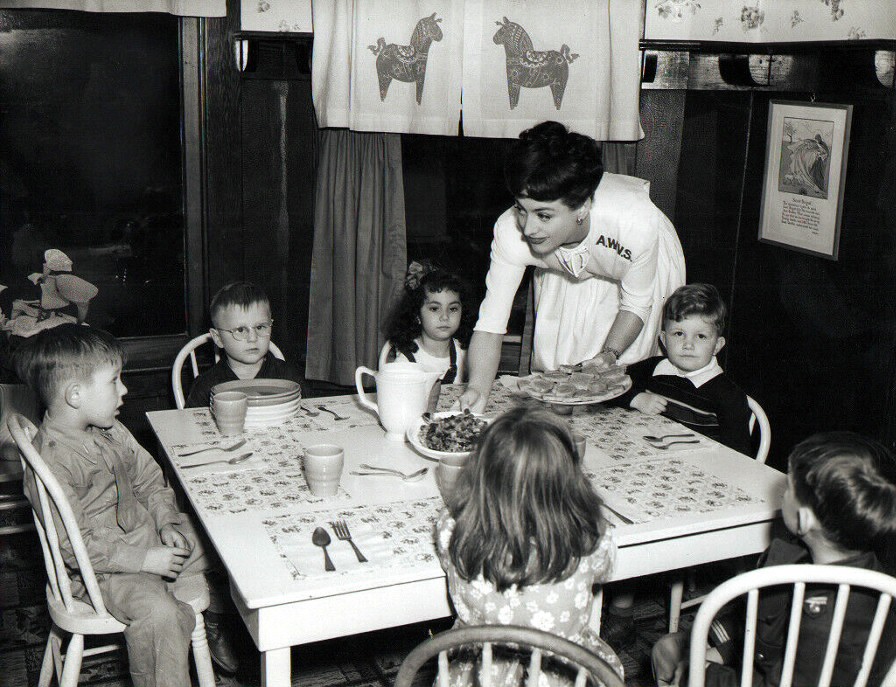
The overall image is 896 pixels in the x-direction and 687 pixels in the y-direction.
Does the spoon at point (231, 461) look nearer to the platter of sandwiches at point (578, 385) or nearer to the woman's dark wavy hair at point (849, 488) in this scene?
the platter of sandwiches at point (578, 385)

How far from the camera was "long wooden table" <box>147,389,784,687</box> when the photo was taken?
160cm

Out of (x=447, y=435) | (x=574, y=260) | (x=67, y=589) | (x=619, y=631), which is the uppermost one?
(x=574, y=260)

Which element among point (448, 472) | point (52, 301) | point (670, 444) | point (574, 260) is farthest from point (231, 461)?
point (52, 301)

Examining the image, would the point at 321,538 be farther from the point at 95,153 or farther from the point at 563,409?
the point at 95,153

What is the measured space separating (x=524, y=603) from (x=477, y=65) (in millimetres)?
2348

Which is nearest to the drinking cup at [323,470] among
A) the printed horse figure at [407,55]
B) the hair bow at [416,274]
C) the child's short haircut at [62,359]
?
the child's short haircut at [62,359]

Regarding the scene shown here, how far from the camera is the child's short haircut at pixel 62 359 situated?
2.05 metres

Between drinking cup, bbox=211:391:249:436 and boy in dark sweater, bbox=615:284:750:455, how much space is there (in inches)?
40.2

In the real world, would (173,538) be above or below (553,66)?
below

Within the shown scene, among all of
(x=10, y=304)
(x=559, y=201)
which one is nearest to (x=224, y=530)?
(x=559, y=201)

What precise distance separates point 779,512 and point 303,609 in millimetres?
999

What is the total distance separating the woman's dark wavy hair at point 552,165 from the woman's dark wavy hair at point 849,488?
3.33 feet

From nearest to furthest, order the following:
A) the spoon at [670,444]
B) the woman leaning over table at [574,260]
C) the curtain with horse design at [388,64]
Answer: the spoon at [670,444] < the woman leaning over table at [574,260] < the curtain with horse design at [388,64]

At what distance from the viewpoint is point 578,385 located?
234cm
